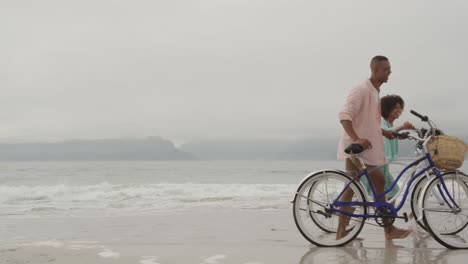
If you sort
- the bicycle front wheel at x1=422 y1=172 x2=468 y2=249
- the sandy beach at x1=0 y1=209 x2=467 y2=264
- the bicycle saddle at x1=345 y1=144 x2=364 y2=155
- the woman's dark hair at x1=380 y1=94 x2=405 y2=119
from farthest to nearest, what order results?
the woman's dark hair at x1=380 y1=94 x2=405 y2=119 → the bicycle front wheel at x1=422 y1=172 x2=468 y2=249 → the bicycle saddle at x1=345 y1=144 x2=364 y2=155 → the sandy beach at x1=0 y1=209 x2=467 y2=264

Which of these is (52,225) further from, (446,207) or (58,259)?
(446,207)

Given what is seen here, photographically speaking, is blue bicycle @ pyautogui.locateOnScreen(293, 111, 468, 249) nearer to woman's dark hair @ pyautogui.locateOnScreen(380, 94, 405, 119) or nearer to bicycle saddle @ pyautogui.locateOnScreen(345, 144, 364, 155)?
bicycle saddle @ pyautogui.locateOnScreen(345, 144, 364, 155)

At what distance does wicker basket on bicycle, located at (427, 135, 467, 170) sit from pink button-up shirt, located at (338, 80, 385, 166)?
54 cm

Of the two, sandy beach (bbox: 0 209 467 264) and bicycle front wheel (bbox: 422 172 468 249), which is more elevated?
bicycle front wheel (bbox: 422 172 468 249)

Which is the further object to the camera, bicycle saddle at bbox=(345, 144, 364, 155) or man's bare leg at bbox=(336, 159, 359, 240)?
man's bare leg at bbox=(336, 159, 359, 240)

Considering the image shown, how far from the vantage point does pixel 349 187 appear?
4855 mm

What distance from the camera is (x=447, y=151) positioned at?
4.84 metres

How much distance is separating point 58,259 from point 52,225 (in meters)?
3.18

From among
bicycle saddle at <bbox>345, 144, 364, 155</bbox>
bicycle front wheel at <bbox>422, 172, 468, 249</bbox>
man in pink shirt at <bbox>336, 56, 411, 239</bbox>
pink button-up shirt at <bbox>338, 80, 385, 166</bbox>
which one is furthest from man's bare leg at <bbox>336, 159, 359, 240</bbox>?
bicycle front wheel at <bbox>422, 172, 468, 249</bbox>

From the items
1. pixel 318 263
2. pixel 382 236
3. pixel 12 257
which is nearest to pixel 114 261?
pixel 12 257

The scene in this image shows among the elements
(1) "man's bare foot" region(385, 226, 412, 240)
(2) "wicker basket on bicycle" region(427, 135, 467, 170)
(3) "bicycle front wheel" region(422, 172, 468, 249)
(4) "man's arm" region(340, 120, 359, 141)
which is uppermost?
(4) "man's arm" region(340, 120, 359, 141)

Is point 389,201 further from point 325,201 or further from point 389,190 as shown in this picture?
point 325,201

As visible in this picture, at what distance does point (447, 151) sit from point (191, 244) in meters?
2.91

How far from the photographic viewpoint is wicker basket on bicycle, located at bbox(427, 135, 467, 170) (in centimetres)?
482
